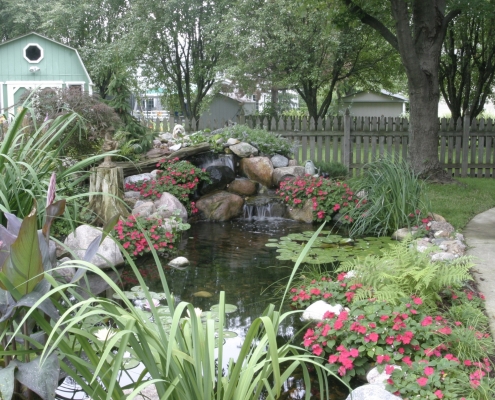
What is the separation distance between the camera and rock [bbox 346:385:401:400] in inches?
108

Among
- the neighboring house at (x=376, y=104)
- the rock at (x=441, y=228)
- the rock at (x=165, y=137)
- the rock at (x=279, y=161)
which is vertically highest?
the neighboring house at (x=376, y=104)

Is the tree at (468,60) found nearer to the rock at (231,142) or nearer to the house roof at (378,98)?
the rock at (231,142)

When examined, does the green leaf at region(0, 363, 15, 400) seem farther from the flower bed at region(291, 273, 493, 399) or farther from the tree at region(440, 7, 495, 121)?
the tree at region(440, 7, 495, 121)

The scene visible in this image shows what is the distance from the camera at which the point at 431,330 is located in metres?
3.27

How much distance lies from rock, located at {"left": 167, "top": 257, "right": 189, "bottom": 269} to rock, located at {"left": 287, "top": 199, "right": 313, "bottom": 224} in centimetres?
297

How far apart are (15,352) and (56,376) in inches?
7.4

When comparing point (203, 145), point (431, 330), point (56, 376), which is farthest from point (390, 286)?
point (203, 145)

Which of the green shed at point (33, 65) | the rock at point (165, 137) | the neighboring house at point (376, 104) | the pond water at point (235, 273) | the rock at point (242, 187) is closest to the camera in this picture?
the pond water at point (235, 273)

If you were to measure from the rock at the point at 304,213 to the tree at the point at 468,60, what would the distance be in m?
9.98

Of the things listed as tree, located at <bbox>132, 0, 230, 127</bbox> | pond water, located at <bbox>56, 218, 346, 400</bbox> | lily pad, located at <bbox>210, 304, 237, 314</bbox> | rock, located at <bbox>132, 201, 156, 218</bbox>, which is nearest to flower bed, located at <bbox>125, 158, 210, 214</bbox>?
rock, located at <bbox>132, 201, 156, 218</bbox>

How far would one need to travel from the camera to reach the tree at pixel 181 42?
18703mm

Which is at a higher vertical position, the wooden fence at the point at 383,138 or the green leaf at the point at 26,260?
the wooden fence at the point at 383,138

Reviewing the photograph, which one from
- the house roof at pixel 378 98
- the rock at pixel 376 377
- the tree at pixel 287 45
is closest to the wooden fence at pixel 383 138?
the tree at pixel 287 45

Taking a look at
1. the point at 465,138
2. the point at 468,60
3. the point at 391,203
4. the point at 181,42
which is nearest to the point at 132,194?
the point at 391,203
